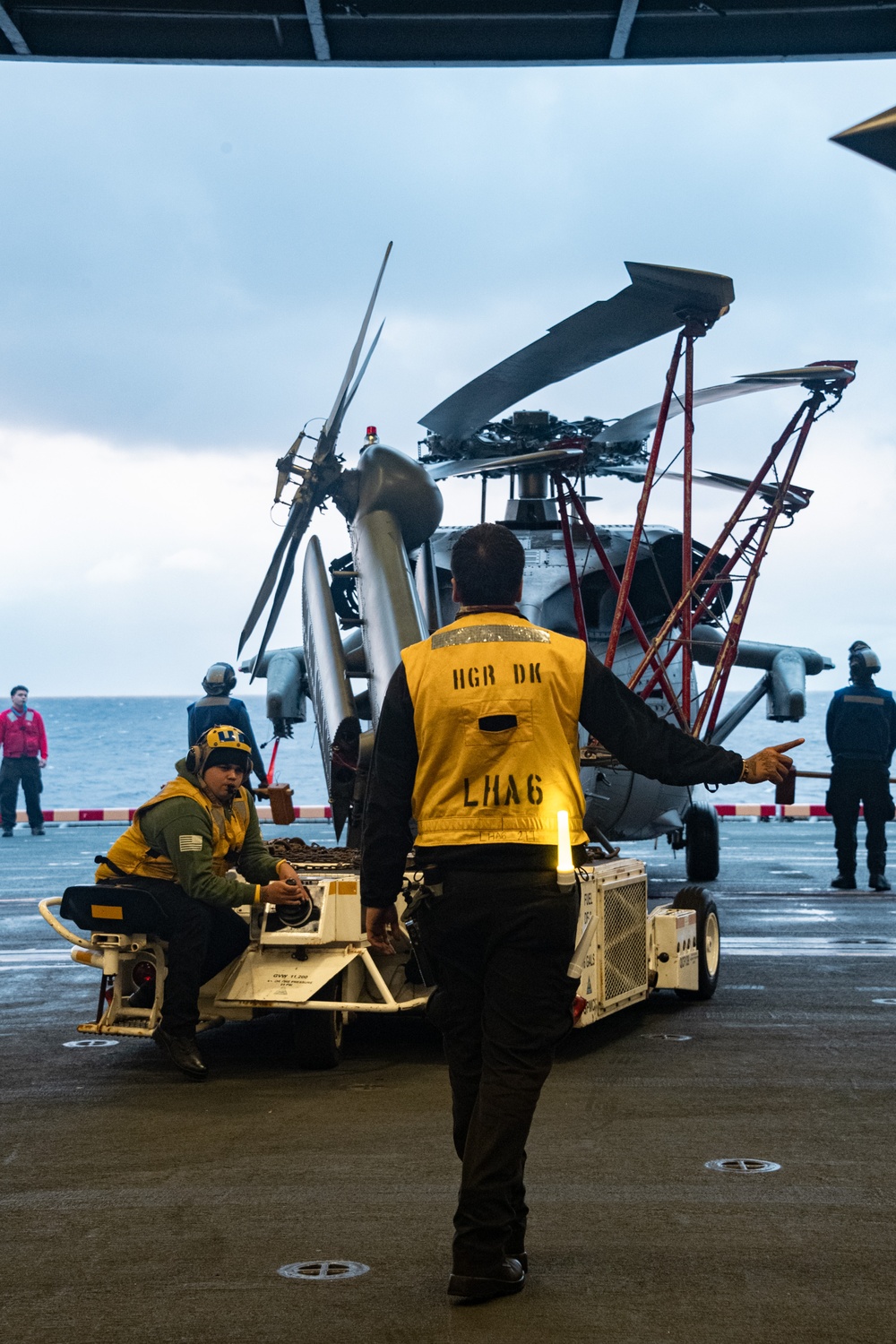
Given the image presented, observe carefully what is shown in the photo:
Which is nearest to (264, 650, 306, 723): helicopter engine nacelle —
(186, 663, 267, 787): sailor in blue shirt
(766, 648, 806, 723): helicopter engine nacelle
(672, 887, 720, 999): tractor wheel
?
(186, 663, 267, 787): sailor in blue shirt

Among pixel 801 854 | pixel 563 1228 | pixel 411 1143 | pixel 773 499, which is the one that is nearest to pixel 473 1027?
pixel 563 1228

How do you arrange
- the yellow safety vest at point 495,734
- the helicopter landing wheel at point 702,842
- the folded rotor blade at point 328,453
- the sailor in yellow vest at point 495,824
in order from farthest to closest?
the helicopter landing wheel at point 702,842 < the folded rotor blade at point 328,453 < the yellow safety vest at point 495,734 < the sailor in yellow vest at point 495,824

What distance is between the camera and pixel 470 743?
12.2 feet

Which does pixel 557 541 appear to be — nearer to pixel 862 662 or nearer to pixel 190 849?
pixel 862 662

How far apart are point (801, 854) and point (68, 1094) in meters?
13.2

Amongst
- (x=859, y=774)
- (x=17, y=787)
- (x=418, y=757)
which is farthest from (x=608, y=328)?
(x=17, y=787)

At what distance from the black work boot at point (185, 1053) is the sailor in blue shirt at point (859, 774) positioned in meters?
8.80

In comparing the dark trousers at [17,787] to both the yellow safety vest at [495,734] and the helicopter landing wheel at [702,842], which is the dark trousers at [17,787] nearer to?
the helicopter landing wheel at [702,842]

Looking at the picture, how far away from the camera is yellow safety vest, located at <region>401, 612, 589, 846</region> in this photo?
12.0 ft

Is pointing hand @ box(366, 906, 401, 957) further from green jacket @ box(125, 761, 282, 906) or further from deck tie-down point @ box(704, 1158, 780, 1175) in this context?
green jacket @ box(125, 761, 282, 906)

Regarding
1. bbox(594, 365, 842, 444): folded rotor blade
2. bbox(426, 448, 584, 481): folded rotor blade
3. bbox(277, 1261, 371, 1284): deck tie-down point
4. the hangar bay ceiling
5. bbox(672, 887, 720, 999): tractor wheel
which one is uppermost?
the hangar bay ceiling

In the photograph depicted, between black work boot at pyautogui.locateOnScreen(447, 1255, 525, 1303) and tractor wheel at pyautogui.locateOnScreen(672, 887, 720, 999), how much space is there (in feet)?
14.6

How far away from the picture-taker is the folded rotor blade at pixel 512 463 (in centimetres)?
925

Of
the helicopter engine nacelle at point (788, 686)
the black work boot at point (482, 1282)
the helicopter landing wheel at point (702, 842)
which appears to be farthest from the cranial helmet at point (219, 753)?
the helicopter engine nacelle at point (788, 686)
